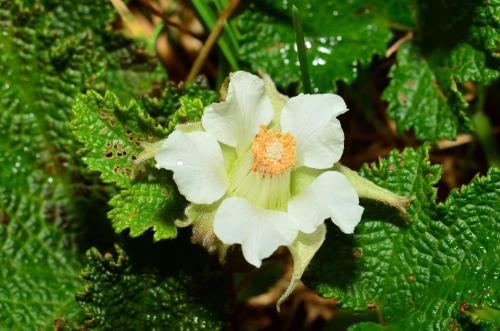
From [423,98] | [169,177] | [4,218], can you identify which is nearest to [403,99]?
[423,98]

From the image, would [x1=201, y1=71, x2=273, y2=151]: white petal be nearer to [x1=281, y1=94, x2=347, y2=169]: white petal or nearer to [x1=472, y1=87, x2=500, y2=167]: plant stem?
[x1=281, y1=94, x2=347, y2=169]: white petal

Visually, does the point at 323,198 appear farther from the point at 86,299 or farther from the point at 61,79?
the point at 61,79

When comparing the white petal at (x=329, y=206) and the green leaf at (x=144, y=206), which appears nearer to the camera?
the white petal at (x=329, y=206)

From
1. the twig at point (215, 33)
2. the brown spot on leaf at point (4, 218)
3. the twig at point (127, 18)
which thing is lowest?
the brown spot on leaf at point (4, 218)

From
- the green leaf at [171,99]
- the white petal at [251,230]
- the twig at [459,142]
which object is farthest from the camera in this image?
the twig at [459,142]

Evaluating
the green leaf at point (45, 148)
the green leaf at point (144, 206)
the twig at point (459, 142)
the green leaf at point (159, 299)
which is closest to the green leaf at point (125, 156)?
the green leaf at point (144, 206)

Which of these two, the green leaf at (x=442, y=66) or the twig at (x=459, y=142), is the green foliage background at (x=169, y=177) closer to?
the green leaf at (x=442, y=66)

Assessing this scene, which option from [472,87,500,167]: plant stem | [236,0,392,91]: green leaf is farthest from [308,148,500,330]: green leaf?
[472,87,500,167]: plant stem
